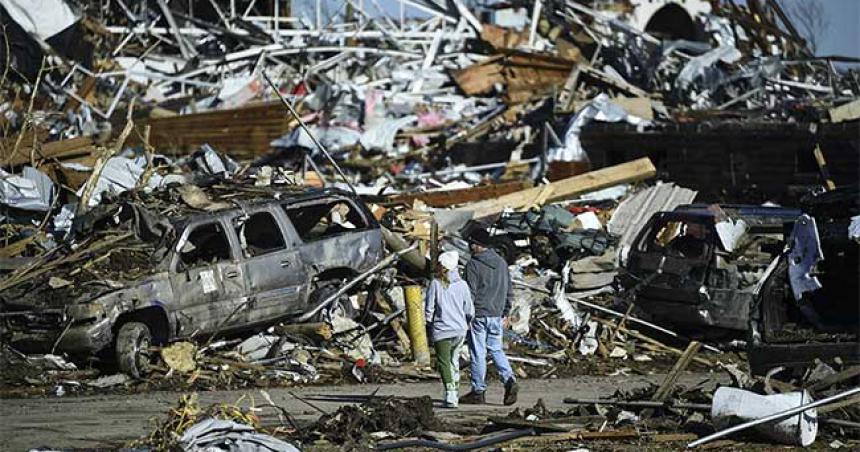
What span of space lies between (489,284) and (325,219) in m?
4.91

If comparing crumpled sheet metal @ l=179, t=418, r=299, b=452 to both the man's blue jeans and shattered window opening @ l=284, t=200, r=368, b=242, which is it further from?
shattered window opening @ l=284, t=200, r=368, b=242

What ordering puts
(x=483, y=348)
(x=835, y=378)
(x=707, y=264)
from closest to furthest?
1. (x=835, y=378)
2. (x=483, y=348)
3. (x=707, y=264)

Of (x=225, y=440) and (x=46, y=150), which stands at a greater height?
(x=225, y=440)

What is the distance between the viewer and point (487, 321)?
511 inches

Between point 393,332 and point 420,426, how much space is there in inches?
219

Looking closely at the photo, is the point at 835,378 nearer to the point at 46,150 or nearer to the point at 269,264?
the point at 269,264

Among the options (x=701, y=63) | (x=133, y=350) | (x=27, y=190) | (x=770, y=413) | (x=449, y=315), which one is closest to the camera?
(x=770, y=413)

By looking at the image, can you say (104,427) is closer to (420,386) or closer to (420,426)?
(420,426)

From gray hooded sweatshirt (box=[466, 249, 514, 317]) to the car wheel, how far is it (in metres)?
3.58

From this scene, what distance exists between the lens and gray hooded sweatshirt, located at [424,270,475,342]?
1265cm

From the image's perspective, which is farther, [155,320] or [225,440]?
[155,320]

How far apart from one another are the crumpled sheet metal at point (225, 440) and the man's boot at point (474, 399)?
3689 millimetres

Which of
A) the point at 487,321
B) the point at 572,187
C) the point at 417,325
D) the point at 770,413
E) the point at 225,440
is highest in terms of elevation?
the point at 225,440

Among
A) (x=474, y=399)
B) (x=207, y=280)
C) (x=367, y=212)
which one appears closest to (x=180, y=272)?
(x=207, y=280)
